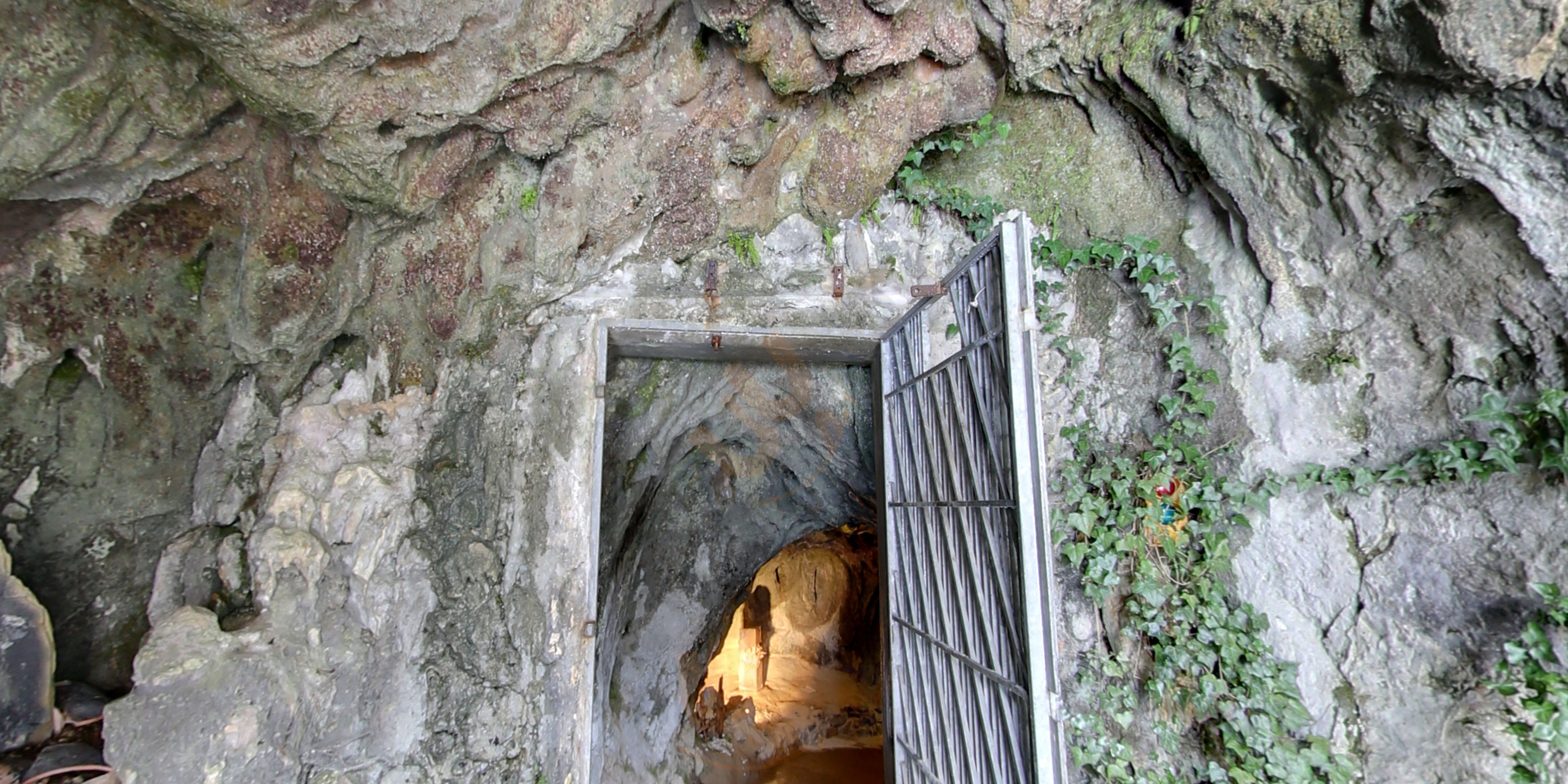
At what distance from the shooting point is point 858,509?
6504 mm

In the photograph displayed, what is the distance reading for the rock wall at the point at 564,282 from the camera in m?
2.07

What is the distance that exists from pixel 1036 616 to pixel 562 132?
278cm

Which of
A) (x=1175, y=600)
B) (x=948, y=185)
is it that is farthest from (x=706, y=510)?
(x=1175, y=600)

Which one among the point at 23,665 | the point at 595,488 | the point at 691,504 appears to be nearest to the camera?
the point at 23,665

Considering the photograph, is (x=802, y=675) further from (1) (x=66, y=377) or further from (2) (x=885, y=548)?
(1) (x=66, y=377)

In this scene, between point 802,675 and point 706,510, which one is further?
point 802,675

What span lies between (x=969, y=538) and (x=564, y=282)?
2313 millimetres

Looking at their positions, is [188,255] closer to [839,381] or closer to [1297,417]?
[839,381]

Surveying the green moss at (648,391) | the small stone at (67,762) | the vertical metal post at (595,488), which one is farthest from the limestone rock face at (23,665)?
the green moss at (648,391)

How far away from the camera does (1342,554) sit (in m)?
2.46

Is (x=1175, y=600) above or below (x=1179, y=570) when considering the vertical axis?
below

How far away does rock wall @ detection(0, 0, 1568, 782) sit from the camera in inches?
81.6

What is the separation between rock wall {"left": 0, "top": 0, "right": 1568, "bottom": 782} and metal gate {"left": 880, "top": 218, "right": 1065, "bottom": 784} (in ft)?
1.91

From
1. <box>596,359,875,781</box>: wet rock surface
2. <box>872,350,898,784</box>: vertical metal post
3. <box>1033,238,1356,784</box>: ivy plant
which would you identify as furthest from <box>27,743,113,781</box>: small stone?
<box>1033,238,1356,784</box>: ivy plant
